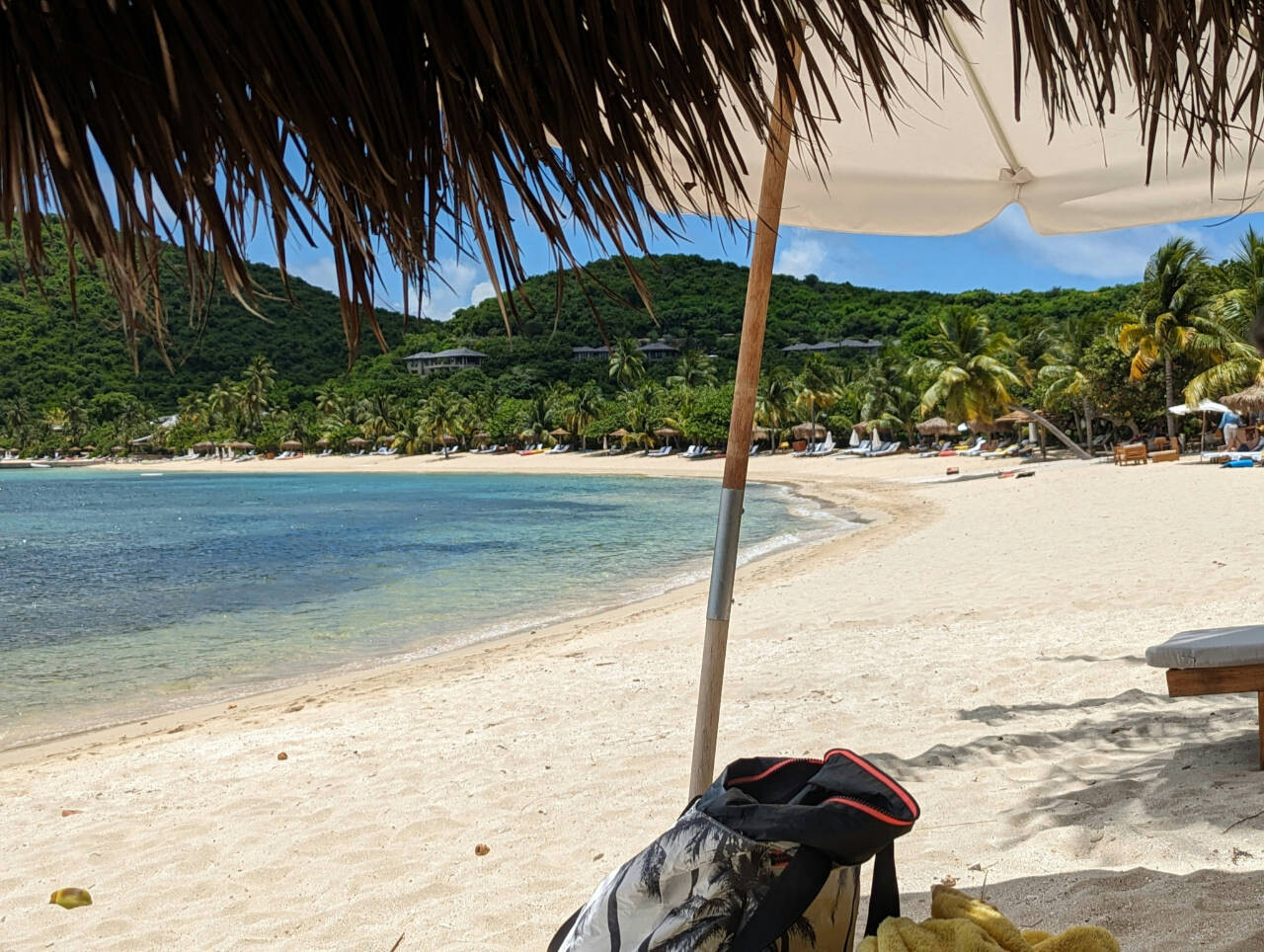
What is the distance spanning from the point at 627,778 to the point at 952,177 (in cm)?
230

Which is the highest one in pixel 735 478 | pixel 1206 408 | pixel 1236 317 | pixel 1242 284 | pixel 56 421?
pixel 1242 284

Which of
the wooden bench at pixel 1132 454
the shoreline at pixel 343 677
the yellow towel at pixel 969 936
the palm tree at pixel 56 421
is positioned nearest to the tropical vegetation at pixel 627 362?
the palm tree at pixel 56 421

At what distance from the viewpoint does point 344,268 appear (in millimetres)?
1210

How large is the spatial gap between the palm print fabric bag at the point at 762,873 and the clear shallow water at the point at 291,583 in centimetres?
643

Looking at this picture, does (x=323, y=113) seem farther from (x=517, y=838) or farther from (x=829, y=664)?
(x=829, y=664)

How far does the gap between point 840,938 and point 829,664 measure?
153 inches

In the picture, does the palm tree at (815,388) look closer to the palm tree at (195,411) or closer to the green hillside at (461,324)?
the green hillside at (461,324)

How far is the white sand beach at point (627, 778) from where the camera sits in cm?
238

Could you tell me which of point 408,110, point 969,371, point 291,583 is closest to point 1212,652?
point 408,110

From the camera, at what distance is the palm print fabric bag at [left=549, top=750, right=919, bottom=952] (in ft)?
3.96

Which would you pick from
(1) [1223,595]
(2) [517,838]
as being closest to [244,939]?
(2) [517,838]

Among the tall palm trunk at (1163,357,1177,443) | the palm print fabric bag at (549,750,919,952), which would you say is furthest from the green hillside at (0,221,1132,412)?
the tall palm trunk at (1163,357,1177,443)

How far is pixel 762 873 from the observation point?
4.16 feet

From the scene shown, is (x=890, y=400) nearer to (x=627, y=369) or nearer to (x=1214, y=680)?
(x=627, y=369)
